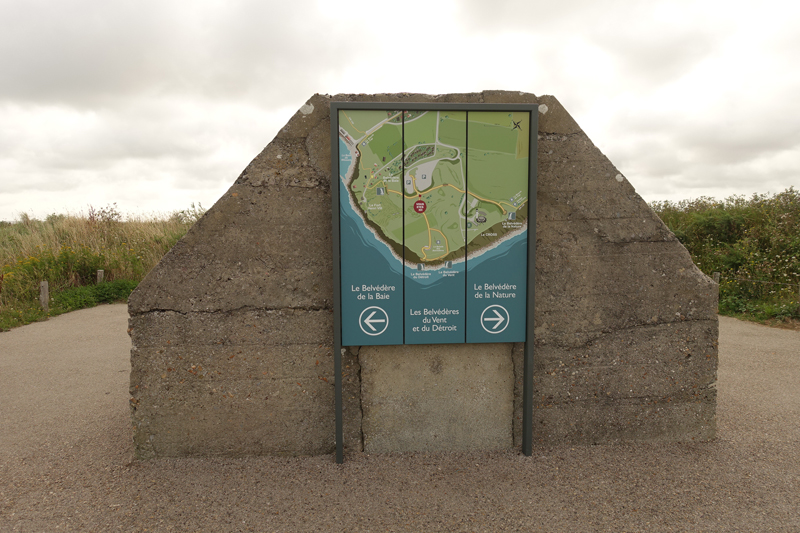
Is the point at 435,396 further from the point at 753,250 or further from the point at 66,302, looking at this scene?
the point at 753,250

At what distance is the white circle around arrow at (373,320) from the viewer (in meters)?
3.17

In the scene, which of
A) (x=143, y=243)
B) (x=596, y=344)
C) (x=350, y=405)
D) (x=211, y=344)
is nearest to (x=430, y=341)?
(x=350, y=405)

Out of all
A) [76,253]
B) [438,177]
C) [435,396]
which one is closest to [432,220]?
[438,177]

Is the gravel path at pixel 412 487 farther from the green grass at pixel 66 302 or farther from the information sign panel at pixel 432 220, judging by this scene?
the green grass at pixel 66 302

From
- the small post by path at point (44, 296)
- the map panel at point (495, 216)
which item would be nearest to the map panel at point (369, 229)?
the map panel at point (495, 216)

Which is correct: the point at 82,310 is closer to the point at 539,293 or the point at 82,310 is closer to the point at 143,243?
the point at 143,243

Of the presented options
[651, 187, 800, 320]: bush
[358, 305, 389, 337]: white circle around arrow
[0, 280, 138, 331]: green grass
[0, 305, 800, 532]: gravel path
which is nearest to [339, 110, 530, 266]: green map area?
[358, 305, 389, 337]: white circle around arrow

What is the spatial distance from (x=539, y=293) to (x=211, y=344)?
259 cm

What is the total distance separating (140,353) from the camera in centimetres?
322

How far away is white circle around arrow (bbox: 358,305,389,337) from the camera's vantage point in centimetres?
317

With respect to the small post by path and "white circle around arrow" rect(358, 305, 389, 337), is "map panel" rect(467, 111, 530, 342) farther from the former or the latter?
the small post by path

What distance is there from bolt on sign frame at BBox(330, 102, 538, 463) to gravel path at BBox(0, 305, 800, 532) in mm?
636

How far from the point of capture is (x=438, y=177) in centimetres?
313

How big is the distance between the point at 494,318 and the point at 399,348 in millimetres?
773
